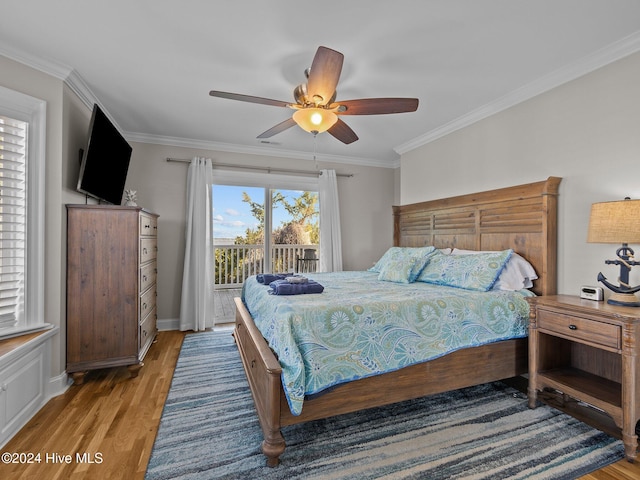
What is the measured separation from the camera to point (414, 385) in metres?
2.08

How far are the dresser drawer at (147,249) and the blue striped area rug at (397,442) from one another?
1.31 metres

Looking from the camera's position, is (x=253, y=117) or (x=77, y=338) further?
(x=253, y=117)

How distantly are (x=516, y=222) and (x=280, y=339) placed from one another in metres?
2.45

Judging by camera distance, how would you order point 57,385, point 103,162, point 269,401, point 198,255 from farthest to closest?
point 198,255 < point 103,162 < point 57,385 < point 269,401

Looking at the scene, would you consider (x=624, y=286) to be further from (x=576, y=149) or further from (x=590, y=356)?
Answer: (x=576, y=149)

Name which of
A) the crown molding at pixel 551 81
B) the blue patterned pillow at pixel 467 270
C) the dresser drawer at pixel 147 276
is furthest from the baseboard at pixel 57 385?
the crown molding at pixel 551 81

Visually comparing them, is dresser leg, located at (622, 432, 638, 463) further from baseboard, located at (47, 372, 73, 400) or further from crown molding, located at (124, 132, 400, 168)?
crown molding, located at (124, 132, 400, 168)

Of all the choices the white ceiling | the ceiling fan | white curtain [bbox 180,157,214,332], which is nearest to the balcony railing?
white curtain [bbox 180,157,214,332]

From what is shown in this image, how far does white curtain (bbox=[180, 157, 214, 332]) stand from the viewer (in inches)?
166

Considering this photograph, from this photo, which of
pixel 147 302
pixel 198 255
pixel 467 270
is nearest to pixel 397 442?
pixel 467 270

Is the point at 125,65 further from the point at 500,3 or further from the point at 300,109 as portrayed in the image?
the point at 500,3

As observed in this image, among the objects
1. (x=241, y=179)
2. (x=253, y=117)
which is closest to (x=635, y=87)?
(x=253, y=117)

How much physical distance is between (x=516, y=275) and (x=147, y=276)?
353 cm

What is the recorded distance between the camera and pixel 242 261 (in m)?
4.93
